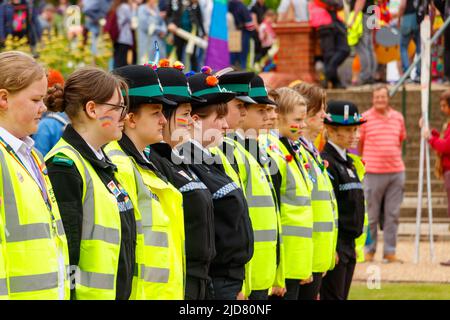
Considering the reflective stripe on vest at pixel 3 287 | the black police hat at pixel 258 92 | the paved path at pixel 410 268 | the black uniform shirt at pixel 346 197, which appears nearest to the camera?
the reflective stripe on vest at pixel 3 287

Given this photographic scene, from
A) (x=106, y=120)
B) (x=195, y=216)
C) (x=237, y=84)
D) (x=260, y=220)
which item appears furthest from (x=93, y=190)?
(x=237, y=84)

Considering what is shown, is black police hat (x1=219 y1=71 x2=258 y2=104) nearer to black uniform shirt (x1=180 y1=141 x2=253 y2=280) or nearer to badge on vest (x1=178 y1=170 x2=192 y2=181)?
black uniform shirt (x1=180 y1=141 x2=253 y2=280)

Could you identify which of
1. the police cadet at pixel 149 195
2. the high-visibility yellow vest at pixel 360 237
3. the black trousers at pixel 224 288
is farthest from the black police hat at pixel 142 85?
the high-visibility yellow vest at pixel 360 237

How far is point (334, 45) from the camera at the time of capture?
17875 mm

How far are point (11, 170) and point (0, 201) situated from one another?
0.46 feet

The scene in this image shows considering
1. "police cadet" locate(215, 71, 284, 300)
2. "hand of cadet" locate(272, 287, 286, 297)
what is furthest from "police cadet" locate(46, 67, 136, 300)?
"hand of cadet" locate(272, 287, 286, 297)

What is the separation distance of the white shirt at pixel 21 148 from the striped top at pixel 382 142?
29.5 ft

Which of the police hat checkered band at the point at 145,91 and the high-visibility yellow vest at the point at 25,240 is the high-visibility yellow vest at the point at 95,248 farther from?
the police hat checkered band at the point at 145,91

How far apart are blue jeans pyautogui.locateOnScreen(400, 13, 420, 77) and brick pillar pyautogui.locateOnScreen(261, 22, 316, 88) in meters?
1.80

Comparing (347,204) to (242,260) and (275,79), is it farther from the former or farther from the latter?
Answer: (275,79)

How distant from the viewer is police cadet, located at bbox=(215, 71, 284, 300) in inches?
265

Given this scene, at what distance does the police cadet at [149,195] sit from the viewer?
5176mm

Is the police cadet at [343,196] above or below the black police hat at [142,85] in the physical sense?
below

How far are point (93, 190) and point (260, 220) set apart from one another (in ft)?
7.31
